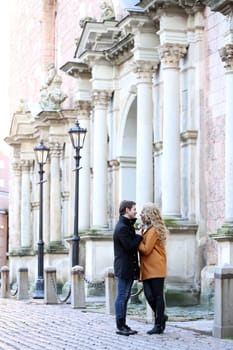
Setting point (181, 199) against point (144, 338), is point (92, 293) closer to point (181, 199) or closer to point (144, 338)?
point (181, 199)

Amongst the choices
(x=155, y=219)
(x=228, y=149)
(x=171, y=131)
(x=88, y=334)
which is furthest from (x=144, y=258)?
(x=171, y=131)

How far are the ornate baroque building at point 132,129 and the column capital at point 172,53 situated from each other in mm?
22

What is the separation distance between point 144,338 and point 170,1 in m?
10.1

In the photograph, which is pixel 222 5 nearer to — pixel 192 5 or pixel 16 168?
pixel 192 5

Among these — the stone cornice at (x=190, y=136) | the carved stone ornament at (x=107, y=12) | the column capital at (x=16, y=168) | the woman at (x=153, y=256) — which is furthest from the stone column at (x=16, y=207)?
the woman at (x=153, y=256)

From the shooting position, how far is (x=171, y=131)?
2327 centimetres

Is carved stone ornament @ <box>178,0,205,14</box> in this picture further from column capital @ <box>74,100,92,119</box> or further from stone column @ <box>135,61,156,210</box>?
column capital @ <box>74,100,92,119</box>

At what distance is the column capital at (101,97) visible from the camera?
29.4m

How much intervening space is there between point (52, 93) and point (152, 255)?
21033 mm

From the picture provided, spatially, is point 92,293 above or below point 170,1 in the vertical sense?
below

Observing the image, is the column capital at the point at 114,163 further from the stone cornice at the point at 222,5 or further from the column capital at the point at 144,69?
the stone cornice at the point at 222,5

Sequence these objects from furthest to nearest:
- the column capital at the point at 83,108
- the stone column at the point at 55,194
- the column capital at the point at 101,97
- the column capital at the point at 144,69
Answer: the stone column at the point at 55,194, the column capital at the point at 83,108, the column capital at the point at 101,97, the column capital at the point at 144,69

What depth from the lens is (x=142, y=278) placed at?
1524 centimetres

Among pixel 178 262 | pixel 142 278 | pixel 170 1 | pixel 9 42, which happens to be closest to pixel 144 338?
pixel 142 278
